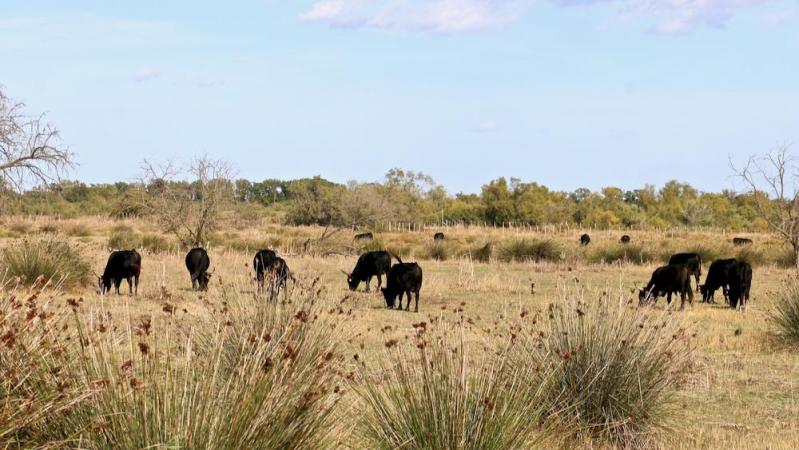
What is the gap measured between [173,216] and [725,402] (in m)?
25.8

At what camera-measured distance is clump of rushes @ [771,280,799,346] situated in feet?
46.8

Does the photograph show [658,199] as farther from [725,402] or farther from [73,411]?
[73,411]

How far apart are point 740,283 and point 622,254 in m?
14.8

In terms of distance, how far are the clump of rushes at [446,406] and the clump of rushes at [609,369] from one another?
5.49 ft

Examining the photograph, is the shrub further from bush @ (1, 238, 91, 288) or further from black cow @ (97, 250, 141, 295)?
black cow @ (97, 250, 141, 295)

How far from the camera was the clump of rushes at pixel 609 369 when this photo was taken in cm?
862

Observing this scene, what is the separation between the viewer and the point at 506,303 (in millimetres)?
16094

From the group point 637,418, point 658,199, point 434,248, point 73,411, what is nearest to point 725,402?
point 637,418

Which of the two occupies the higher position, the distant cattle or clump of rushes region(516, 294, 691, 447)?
the distant cattle

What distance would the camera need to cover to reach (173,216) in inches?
1312

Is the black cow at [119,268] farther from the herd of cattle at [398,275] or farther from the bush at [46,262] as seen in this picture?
the bush at [46,262]

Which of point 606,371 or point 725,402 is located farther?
point 725,402

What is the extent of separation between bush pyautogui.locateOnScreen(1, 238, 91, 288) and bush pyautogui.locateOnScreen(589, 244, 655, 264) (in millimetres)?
19675

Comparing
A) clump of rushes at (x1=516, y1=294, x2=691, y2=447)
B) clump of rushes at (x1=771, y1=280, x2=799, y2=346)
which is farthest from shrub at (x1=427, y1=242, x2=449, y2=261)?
clump of rushes at (x1=516, y1=294, x2=691, y2=447)
